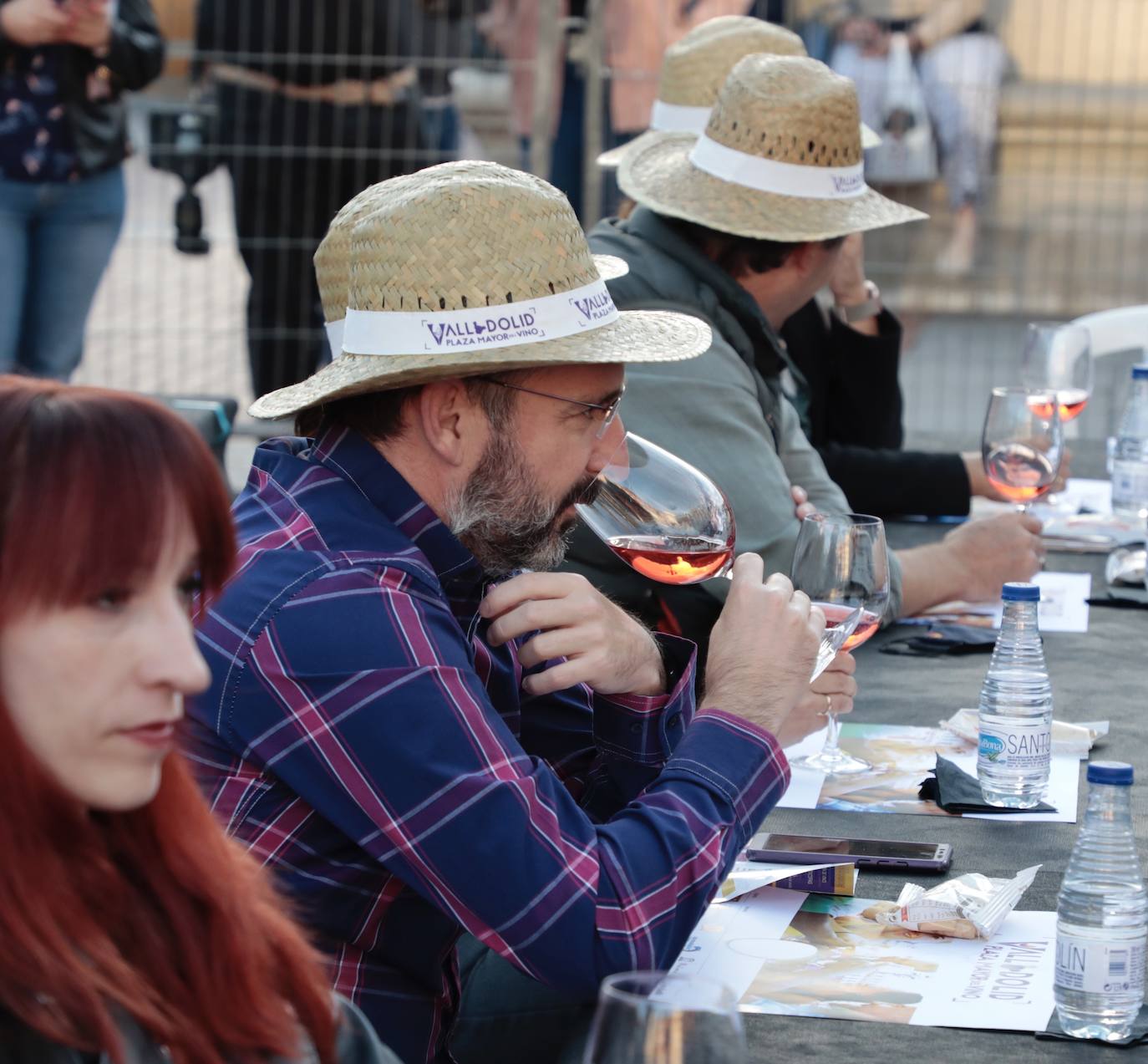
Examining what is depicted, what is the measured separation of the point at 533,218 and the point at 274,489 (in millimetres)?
390

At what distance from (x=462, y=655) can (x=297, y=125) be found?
5.53 meters

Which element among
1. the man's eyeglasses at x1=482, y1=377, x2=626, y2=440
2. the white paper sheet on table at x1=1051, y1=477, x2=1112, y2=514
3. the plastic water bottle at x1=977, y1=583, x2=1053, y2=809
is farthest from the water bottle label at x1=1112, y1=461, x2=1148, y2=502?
the man's eyeglasses at x1=482, y1=377, x2=626, y2=440

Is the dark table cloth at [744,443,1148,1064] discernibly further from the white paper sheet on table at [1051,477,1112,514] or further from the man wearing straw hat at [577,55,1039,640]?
the white paper sheet on table at [1051,477,1112,514]

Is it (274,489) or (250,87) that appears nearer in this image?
(274,489)

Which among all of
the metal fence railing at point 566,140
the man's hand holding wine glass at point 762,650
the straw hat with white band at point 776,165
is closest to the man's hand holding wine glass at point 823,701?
the man's hand holding wine glass at point 762,650

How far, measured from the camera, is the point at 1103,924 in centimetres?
156

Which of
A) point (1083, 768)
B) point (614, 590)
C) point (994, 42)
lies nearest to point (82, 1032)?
point (1083, 768)

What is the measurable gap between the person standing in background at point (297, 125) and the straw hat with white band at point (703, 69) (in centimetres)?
246

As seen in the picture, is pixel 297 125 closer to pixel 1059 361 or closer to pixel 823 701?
pixel 1059 361

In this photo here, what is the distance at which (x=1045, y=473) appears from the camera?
3.38 metres

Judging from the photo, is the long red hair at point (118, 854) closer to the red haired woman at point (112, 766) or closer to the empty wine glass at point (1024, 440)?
the red haired woman at point (112, 766)

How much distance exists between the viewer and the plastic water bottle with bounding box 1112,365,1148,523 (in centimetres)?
382

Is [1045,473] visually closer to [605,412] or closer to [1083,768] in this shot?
[1083,768]

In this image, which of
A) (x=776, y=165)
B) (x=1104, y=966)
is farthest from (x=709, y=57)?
(x=1104, y=966)
